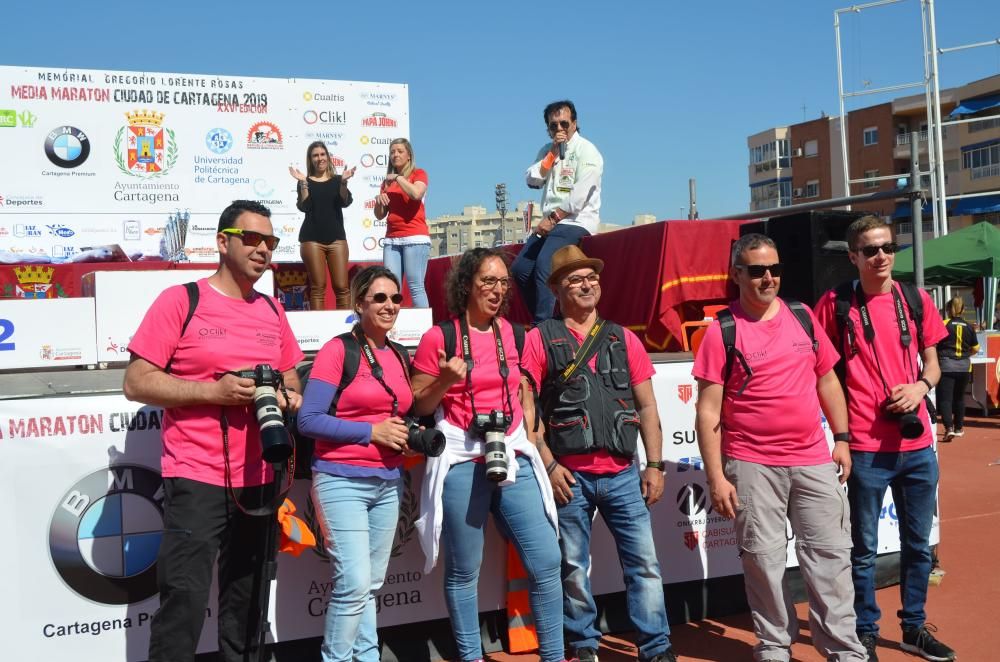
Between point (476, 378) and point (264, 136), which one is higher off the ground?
point (264, 136)

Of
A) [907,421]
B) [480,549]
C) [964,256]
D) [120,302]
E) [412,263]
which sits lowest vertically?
[480,549]

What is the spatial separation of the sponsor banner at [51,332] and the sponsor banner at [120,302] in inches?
2.3

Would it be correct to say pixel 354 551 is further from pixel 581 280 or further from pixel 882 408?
pixel 882 408

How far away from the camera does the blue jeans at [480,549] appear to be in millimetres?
4000

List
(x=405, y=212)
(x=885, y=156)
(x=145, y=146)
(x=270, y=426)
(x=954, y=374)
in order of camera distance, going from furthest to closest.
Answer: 1. (x=885, y=156)
2. (x=954, y=374)
3. (x=145, y=146)
4. (x=405, y=212)
5. (x=270, y=426)

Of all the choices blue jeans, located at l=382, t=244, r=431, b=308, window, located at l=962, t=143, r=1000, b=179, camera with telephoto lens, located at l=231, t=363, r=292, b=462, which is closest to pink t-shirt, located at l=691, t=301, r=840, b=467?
camera with telephoto lens, located at l=231, t=363, r=292, b=462

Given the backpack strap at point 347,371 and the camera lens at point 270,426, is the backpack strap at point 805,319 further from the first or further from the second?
the camera lens at point 270,426

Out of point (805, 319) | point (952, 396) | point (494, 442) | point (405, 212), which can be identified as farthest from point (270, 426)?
point (952, 396)

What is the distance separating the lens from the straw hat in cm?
434

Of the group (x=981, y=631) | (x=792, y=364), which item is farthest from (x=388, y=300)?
(x=981, y=631)

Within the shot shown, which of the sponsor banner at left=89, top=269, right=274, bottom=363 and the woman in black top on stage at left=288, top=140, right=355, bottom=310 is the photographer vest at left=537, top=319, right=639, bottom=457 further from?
the woman in black top on stage at left=288, top=140, right=355, bottom=310

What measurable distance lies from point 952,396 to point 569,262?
10.7 metres

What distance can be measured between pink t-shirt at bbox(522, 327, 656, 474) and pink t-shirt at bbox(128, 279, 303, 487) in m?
1.28

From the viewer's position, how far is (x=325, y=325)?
730 centimetres
